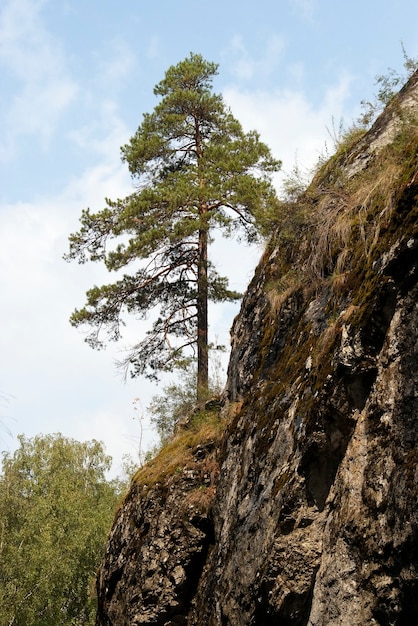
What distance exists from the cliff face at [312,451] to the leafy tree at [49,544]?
15198mm

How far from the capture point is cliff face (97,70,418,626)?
5402mm

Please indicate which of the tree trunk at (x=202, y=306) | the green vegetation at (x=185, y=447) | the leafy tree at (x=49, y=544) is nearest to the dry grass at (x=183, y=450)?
Answer: the green vegetation at (x=185, y=447)

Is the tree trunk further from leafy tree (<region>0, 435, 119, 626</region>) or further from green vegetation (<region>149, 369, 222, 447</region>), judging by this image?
leafy tree (<region>0, 435, 119, 626</region>)

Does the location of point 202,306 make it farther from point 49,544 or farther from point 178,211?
point 49,544

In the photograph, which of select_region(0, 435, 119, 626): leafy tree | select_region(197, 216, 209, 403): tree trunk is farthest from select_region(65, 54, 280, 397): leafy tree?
select_region(0, 435, 119, 626): leafy tree

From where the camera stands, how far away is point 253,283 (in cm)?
1125

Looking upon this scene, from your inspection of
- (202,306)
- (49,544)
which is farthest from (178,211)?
(49,544)

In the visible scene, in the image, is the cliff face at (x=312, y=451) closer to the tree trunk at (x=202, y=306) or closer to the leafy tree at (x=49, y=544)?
the tree trunk at (x=202, y=306)

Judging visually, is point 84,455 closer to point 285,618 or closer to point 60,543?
point 60,543

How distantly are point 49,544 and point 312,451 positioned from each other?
22443 mm

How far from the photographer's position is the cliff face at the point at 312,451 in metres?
5.40

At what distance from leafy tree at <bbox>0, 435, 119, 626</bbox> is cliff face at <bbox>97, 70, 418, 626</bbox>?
15198 millimetres

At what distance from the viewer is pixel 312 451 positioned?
6.63 meters

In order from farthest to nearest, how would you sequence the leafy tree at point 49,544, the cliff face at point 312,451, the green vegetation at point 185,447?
the leafy tree at point 49,544 → the green vegetation at point 185,447 → the cliff face at point 312,451
